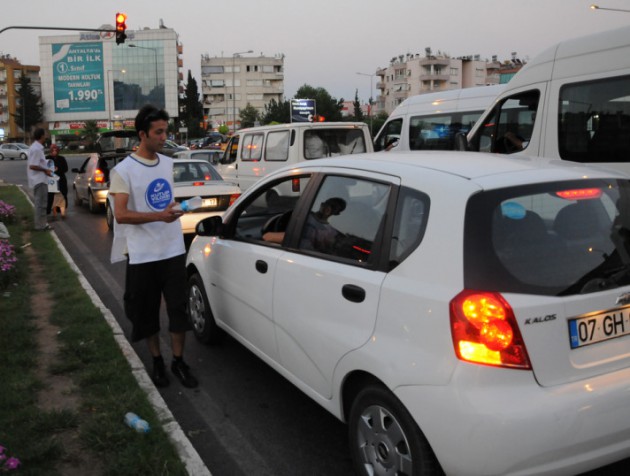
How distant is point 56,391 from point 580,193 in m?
3.52

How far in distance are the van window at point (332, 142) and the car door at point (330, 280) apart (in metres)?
8.50

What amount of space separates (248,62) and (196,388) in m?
136

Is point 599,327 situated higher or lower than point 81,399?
higher

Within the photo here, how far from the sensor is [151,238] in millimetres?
4145

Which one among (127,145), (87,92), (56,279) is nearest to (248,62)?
(87,92)

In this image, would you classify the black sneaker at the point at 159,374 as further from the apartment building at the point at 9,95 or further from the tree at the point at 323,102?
the apartment building at the point at 9,95

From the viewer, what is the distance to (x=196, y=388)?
4.35 m

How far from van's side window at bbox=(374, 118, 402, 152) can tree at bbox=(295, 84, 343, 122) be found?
3124 inches

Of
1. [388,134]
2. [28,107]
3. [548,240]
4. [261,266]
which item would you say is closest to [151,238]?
[261,266]

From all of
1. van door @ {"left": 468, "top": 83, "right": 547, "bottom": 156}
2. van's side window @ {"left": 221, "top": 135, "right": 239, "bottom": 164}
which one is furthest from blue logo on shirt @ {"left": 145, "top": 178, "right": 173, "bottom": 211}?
van's side window @ {"left": 221, "top": 135, "right": 239, "bottom": 164}

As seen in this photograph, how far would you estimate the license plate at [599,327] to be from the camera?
2.43m

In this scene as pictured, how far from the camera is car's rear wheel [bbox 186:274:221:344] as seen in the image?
16.3 feet

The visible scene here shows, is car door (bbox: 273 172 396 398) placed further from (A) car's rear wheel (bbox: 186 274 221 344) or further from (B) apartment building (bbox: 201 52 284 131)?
(B) apartment building (bbox: 201 52 284 131)

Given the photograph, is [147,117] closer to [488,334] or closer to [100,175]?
[488,334]
